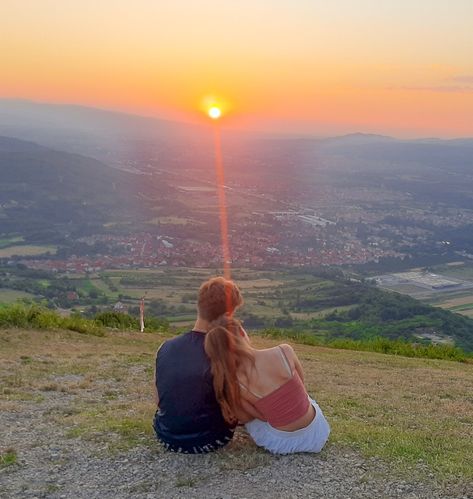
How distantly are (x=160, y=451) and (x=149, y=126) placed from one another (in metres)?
156

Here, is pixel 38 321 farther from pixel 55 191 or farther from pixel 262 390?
pixel 55 191

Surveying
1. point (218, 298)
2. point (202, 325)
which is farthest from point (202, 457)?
point (218, 298)

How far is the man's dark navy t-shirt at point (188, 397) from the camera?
525cm

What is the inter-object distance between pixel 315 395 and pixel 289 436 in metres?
3.97

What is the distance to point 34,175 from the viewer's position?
65750 mm

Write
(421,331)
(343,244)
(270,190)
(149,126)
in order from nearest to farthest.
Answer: (421,331) < (343,244) < (270,190) < (149,126)

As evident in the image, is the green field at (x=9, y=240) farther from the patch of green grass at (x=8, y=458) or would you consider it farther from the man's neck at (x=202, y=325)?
the man's neck at (x=202, y=325)

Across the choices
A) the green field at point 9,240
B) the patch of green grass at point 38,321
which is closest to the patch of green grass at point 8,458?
the patch of green grass at point 38,321

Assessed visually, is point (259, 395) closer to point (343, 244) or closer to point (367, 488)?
point (367, 488)

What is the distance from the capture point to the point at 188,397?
5297 mm

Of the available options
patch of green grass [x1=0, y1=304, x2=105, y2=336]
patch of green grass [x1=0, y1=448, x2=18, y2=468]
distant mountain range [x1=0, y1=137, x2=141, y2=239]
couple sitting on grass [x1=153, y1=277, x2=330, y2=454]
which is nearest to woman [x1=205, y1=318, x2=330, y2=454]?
couple sitting on grass [x1=153, y1=277, x2=330, y2=454]

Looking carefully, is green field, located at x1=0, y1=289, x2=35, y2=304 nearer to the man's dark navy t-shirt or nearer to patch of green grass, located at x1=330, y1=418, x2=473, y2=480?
patch of green grass, located at x1=330, y1=418, x2=473, y2=480

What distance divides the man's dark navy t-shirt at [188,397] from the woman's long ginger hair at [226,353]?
120 mm

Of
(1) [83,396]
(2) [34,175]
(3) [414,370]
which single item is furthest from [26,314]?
(2) [34,175]
